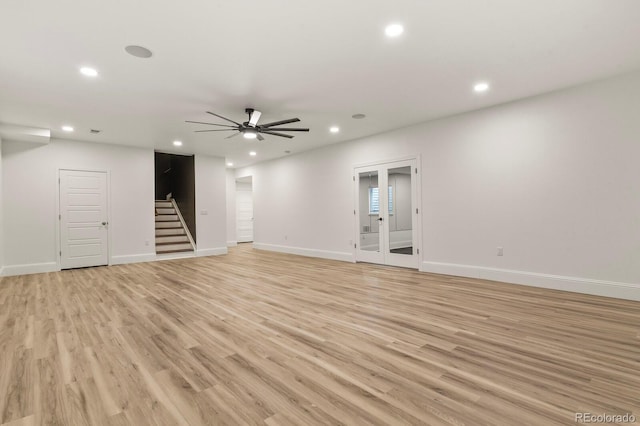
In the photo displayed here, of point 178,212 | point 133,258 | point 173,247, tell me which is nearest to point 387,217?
point 173,247

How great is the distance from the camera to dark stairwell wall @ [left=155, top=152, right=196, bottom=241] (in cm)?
908

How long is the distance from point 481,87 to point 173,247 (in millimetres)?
8391

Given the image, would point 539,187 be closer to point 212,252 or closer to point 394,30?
point 394,30

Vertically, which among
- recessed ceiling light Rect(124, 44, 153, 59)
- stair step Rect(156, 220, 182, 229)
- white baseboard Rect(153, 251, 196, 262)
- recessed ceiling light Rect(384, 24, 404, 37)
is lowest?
white baseboard Rect(153, 251, 196, 262)

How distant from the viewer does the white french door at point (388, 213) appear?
620 centimetres

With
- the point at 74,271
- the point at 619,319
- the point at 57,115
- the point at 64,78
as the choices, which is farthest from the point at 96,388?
the point at 74,271

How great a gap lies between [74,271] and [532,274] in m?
9.00

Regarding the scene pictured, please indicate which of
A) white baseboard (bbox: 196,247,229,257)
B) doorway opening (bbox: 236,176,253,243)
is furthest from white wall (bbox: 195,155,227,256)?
doorway opening (bbox: 236,176,253,243)

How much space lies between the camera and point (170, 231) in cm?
937

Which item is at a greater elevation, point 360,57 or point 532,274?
point 360,57

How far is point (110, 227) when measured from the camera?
734cm

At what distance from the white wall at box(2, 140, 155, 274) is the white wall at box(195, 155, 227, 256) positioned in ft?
4.22

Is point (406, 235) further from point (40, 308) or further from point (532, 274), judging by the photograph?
point (40, 308)

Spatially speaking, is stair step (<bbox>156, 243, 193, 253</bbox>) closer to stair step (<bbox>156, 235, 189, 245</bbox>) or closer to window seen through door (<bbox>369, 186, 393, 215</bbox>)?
stair step (<bbox>156, 235, 189, 245</bbox>)
